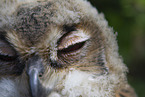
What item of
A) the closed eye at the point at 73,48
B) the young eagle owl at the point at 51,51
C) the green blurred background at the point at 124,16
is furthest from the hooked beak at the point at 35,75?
the green blurred background at the point at 124,16

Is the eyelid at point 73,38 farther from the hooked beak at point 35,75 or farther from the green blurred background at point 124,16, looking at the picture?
the green blurred background at point 124,16

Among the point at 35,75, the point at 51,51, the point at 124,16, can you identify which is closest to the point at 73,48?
the point at 51,51

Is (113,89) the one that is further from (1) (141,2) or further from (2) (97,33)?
(1) (141,2)

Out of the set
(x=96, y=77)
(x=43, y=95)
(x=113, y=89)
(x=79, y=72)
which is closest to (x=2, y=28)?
(x=43, y=95)

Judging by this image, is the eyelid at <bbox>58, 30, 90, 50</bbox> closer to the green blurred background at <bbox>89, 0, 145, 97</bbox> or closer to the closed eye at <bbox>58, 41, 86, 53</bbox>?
the closed eye at <bbox>58, 41, 86, 53</bbox>

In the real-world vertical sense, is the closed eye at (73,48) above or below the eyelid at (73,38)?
below

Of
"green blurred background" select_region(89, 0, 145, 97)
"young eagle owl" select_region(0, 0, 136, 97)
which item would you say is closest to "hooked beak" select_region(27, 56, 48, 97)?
"young eagle owl" select_region(0, 0, 136, 97)

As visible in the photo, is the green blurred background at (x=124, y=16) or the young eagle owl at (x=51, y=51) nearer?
the young eagle owl at (x=51, y=51)

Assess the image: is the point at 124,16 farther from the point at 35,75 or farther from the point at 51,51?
the point at 35,75
